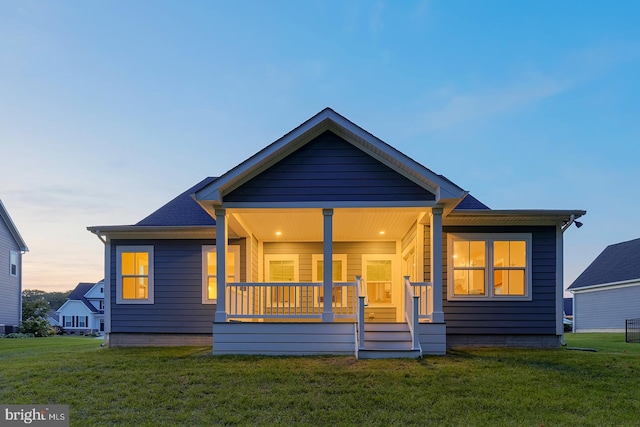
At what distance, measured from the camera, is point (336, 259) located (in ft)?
45.1

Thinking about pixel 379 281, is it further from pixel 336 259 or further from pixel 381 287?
pixel 336 259

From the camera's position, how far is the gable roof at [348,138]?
890 centimetres

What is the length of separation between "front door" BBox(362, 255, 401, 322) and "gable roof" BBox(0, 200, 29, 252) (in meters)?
19.3

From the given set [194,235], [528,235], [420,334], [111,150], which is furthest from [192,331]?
[111,150]

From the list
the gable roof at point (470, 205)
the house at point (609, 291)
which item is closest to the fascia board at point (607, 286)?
the house at point (609, 291)

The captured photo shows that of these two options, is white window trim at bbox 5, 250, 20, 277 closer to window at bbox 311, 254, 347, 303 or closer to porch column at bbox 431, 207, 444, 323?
window at bbox 311, 254, 347, 303

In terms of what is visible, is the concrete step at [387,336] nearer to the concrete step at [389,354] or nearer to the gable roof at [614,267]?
the concrete step at [389,354]

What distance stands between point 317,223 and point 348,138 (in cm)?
284

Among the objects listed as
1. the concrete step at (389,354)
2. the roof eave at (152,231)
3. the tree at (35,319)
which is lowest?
the tree at (35,319)

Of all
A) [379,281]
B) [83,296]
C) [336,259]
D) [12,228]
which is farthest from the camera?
[83,296]

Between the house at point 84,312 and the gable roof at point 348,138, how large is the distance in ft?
146

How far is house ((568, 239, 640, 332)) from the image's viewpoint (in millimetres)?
24125

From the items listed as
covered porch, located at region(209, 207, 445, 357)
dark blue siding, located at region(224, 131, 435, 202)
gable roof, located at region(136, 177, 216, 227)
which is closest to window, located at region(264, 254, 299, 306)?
covered porch, located at region(209, 207, 445, 357)

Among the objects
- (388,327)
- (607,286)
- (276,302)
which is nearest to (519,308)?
(388,327)
